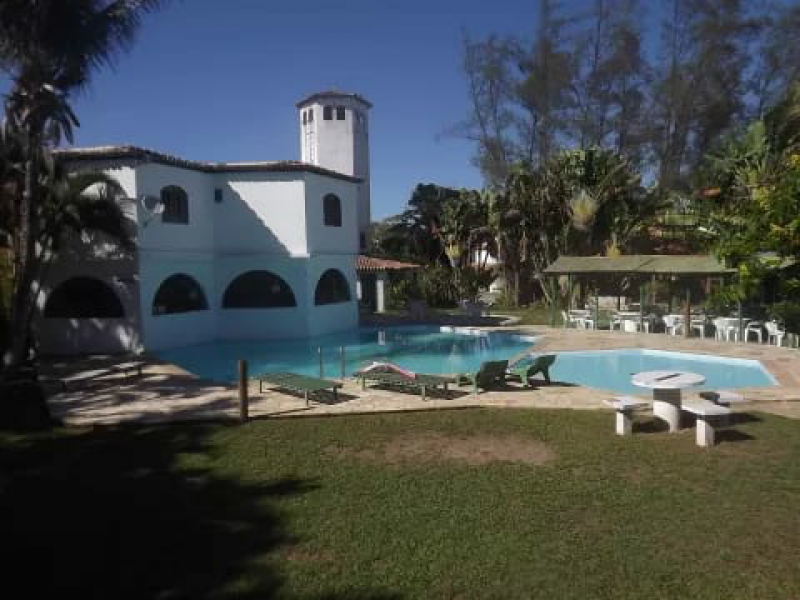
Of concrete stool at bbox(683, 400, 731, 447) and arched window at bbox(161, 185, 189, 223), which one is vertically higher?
arched window at bbox(161, 185, 189, 223)

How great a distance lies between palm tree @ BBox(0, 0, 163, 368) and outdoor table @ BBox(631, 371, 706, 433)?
44.4 ft

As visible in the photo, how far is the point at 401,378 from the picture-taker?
12.8m

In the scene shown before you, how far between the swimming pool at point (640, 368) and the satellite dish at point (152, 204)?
500 inches

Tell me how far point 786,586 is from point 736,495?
2038 mm

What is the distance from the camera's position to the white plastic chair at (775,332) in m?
18.8

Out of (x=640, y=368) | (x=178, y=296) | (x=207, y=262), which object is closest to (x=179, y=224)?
(x=207, y=262)

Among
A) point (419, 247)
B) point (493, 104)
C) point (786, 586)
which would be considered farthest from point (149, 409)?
point (493, 104)

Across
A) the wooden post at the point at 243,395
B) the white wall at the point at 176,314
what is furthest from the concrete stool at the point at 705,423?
the white wall at the point at 176,314

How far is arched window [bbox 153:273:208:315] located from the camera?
2044cm

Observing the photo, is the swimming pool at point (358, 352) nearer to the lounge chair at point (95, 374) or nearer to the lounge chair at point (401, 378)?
the lounge chair at point (95, 374)

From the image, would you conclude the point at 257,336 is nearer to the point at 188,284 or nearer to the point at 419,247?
the point at 188,284

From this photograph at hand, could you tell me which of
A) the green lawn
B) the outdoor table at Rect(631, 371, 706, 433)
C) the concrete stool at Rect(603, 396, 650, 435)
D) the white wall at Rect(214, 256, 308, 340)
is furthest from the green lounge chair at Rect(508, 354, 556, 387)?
the white wall at Rect(214, 256, 308, 340)

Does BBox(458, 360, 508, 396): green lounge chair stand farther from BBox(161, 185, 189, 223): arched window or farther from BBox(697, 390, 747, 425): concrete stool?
BBox(161, 185, 189, 223): arched window

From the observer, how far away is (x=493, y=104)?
42.2 meters
